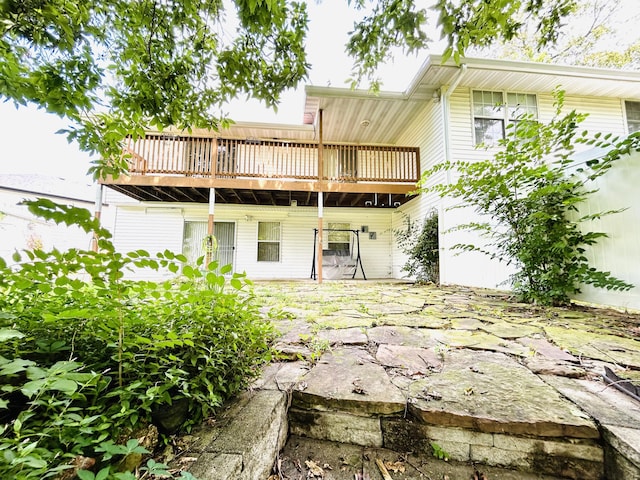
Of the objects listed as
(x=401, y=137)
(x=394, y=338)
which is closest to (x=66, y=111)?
(x=394, y=338)

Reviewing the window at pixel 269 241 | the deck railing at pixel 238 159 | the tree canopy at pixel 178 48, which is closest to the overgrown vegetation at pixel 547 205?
the tree canopy at pixel 178 48

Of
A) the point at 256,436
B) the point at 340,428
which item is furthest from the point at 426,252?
the point at 256,436

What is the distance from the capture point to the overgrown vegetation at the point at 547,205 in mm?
2615

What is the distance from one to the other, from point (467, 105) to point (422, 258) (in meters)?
3.47

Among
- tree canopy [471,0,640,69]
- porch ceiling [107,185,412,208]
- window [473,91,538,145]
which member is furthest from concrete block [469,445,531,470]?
tree canopy [471,0,640,69]

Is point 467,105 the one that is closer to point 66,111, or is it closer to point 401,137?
point 401,137

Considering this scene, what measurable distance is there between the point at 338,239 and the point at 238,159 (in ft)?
12.0

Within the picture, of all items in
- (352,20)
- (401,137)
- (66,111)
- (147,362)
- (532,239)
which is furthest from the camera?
(401,137)

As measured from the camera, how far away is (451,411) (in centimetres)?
99

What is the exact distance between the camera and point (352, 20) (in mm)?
1961

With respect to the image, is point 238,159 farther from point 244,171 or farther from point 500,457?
point 500,457

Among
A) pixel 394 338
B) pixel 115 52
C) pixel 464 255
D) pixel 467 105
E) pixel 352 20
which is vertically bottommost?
pixel 394 338

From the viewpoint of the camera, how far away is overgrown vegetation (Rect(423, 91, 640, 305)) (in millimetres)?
2615

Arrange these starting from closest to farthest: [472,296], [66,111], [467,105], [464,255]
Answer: [66,111]
[472,296]
[464,255]
[467,105]
